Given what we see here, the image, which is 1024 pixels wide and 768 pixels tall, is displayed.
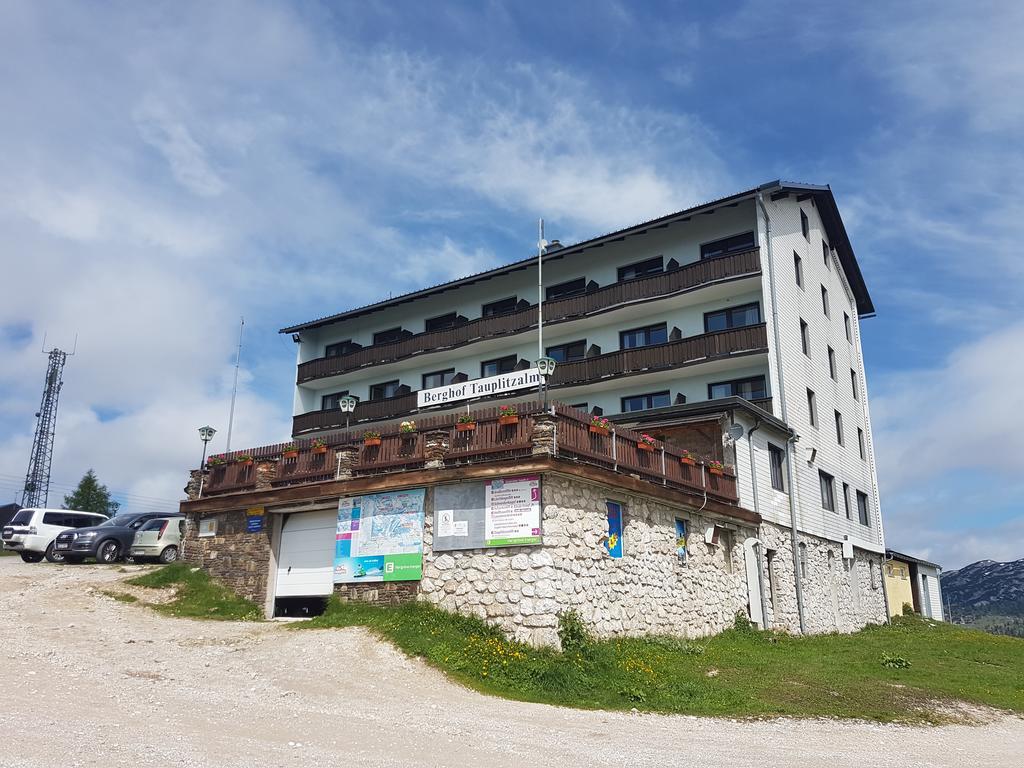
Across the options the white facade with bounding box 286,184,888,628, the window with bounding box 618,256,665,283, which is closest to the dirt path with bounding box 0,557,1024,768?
the white facade with bounding box 286,184,888,628

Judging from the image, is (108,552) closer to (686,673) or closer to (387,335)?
(686,673)

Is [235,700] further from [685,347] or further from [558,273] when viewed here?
[558,273]

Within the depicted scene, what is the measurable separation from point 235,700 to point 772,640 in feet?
46.3

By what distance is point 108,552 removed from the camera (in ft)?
78.3

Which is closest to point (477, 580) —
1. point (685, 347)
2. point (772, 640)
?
point (772, 640)

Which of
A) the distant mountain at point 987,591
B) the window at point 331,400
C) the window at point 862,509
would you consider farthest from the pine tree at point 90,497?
the distant mountain at point 987,591

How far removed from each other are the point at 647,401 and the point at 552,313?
5728mm

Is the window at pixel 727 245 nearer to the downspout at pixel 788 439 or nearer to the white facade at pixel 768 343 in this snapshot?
the white facade at pixel 768 343

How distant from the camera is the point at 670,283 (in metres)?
30.7

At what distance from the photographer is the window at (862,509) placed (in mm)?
33719

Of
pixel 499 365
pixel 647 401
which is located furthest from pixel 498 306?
pixel 647 401

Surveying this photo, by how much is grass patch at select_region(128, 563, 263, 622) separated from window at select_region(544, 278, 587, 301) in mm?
18965

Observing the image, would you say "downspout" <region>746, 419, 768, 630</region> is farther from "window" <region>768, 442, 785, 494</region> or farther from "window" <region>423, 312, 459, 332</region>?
"window" <region>423, 312, 459, 332</region>

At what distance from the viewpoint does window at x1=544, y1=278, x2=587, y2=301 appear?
1371 inches
